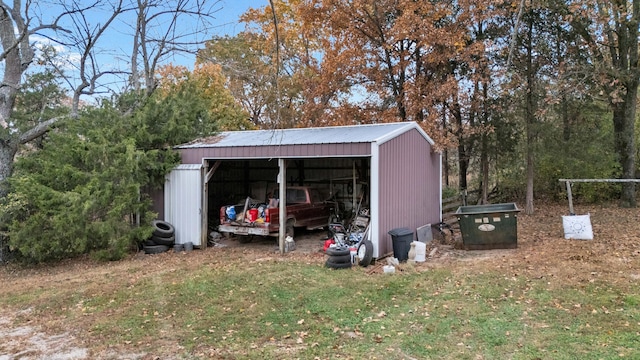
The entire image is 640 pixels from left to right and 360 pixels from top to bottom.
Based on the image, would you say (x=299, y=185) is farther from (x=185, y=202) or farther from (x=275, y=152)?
(x=275, y=152)

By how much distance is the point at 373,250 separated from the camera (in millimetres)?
8203

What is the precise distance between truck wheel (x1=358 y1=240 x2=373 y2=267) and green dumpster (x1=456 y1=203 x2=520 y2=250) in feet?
7.97

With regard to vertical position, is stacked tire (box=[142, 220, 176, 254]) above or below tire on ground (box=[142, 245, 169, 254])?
above

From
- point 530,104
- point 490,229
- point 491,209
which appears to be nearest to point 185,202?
point 490,229

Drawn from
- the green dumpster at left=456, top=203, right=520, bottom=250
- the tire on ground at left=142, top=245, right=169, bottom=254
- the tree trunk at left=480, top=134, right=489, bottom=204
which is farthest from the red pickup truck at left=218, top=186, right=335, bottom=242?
the tree trunk at left=480, top=134, right=489, bottom=204

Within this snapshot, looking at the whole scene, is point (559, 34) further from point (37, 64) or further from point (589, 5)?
point (37, 64)

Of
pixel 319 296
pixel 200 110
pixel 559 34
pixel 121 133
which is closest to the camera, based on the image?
pixel 319 296

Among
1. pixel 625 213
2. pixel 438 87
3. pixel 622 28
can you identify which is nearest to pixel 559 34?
pixel 622 28

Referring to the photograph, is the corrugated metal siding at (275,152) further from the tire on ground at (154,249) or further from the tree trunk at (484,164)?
the tree trunk at (484,164)

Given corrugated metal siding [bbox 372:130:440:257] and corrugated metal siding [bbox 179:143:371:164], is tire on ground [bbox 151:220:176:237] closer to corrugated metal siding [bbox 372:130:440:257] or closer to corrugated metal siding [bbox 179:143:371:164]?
corrugated metal siding [bbox 179:143:371:164]

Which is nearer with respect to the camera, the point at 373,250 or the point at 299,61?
the point at 373,250

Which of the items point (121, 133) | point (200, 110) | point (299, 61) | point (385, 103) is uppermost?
point (299, 61)

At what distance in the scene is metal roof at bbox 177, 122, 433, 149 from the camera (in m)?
8.84

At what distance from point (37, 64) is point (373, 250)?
36.4 ft
